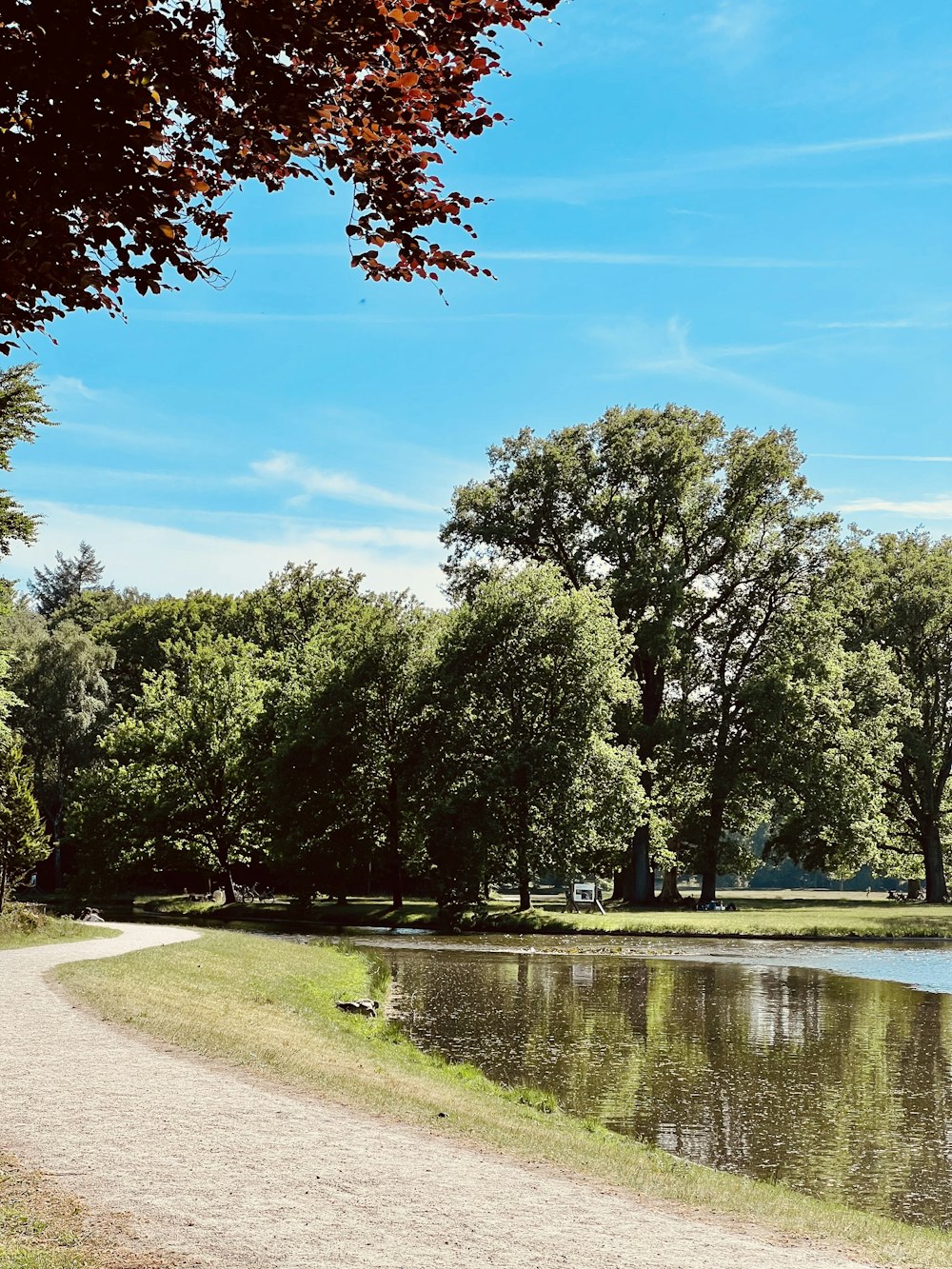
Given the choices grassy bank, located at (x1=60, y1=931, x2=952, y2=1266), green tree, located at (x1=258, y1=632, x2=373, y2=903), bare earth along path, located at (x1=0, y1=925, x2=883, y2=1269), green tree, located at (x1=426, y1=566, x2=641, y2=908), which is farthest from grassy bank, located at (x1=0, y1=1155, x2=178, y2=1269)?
green tree, located at (x1=258, y1=632, x2=373, y2=903)

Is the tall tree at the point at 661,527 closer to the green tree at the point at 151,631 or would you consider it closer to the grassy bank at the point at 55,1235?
the green tree at the point at 151,631

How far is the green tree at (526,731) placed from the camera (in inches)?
1738

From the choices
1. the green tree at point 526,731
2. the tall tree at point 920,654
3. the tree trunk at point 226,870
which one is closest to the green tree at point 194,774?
the tree trunk at point 226,870

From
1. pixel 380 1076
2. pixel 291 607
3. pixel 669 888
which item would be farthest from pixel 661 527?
pixel 380 1076

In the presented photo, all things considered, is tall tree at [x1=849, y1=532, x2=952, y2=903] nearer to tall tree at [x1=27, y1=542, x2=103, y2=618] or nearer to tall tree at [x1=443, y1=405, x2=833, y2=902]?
tall tree at [x1=443, y1=405, x2=833, y2=902]

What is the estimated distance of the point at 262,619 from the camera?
243 feet

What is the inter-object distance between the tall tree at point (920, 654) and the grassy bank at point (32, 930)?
42.8 meters

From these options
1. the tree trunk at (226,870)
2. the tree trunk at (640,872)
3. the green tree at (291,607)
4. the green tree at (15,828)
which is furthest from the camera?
the green tree at (291,607)

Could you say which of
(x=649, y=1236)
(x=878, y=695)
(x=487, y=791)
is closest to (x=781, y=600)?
(x=878, y=695)

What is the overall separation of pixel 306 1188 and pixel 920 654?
5894 cm

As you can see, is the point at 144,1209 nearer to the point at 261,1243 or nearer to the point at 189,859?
the point at 261,1243

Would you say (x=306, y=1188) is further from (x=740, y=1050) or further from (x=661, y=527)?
(x=661, y=527)

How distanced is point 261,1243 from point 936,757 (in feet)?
192

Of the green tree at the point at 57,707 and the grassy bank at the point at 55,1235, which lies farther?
the green tree at the point at 57,707
